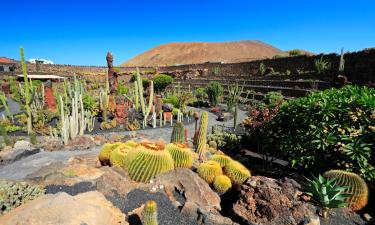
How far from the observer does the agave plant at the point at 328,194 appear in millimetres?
4168

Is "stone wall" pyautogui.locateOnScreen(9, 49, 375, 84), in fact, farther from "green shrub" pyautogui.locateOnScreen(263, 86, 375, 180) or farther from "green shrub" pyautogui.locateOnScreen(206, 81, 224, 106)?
"green shrub" pyautogui.locateOnScreen(263, 86, 375, 180)

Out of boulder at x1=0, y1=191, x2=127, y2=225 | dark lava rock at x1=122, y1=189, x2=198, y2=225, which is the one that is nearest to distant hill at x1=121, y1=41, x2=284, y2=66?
dark lava rock at x1=122, y1=189, x2=198, y2=225

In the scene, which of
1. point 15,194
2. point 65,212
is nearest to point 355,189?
point 65,212

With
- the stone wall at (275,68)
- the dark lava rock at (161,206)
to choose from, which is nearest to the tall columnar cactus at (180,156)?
the dark lava rock at (161,206)

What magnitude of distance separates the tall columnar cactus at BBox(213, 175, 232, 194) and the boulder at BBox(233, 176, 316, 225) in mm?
663

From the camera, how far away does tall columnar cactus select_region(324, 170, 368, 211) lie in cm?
447

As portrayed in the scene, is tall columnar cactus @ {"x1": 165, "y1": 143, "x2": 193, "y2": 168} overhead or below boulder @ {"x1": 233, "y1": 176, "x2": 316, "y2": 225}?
overhead

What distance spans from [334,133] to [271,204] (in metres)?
2.25

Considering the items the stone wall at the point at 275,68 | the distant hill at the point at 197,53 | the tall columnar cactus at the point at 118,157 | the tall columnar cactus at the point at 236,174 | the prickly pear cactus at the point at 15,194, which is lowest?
the tall columnar cactus at the point at 236,174

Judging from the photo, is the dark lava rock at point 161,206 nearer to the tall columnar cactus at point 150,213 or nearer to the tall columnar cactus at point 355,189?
the tall columnar cactus at point 150,213

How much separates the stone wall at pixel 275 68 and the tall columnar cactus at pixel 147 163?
48.3 feet

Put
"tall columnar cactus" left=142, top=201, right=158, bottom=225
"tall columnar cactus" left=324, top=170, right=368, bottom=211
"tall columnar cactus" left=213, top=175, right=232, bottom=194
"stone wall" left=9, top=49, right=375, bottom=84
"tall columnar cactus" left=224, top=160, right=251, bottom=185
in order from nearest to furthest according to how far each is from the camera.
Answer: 1. "tall columnar cactus" left=142, top=201, right=158, bottom=225
2. "tall columnar cactus" left=324, top=170, right=368, bottom=211
3. "tall columnar cactus" left=213, top=175, right=232, bottom=194
4. "tall columnar cactus" left=224, top=160, right=251, bottom=185
5. "stone wall" left=9, top=49, right=375, bottom=84

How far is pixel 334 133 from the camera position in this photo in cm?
527

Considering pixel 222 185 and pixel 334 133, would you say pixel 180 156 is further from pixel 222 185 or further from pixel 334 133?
pixel 334 133
